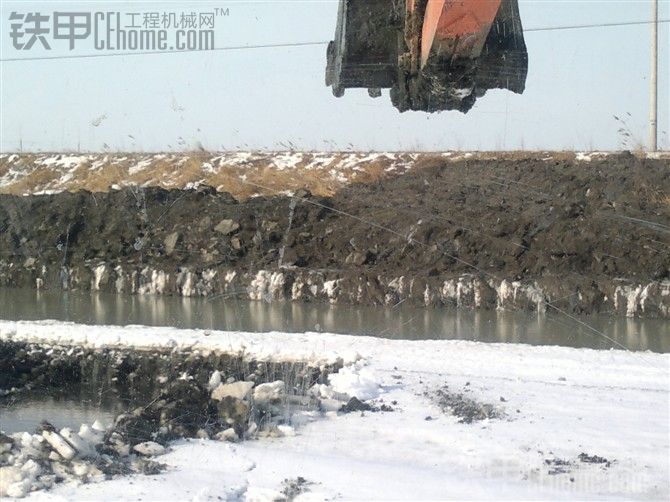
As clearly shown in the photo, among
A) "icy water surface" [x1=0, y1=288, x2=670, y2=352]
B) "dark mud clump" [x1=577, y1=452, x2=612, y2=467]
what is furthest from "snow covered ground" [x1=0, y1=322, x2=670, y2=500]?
"icy water surface" [x1=0, y1=288, x2=670, y2=352]

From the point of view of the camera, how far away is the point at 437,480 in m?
5.57

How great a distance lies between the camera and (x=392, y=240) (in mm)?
17703

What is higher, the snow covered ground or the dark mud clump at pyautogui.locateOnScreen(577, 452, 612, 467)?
the snow covered ground

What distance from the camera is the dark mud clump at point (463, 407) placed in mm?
7207

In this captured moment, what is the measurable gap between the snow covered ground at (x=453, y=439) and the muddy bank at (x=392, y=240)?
4888mm

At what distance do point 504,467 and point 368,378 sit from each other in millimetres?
2441

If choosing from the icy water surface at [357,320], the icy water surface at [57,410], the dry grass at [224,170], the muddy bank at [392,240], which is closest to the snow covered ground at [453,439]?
the icy water surface at [57,410]

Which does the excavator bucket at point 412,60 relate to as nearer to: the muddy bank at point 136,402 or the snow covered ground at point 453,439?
the snow covered ground at point 453,439

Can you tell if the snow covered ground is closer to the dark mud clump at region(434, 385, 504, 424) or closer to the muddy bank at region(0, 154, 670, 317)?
the dark mud clump at region(434, 385, 504, 424)

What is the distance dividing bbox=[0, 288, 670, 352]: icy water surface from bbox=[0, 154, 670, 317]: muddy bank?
56 cm

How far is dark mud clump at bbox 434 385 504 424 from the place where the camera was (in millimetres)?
7207

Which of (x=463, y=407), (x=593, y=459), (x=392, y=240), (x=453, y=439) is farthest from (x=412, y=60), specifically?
(x=392, y=240)

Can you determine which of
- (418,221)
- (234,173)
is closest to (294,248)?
(418,221)

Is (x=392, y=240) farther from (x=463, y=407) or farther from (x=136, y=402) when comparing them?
(x=463, y=407)
